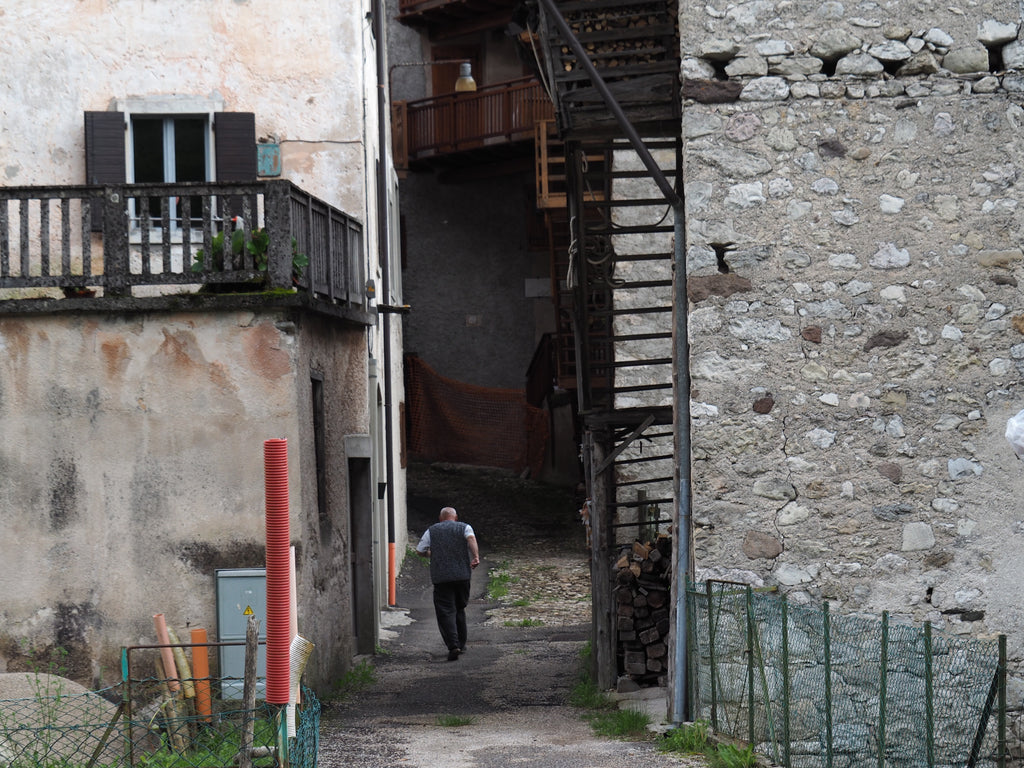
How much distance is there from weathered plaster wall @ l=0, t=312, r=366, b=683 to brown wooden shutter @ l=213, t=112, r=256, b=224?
3.96 m

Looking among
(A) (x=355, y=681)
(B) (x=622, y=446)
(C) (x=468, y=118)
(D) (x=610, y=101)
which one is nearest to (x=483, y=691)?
(A) (x=355, y=681)

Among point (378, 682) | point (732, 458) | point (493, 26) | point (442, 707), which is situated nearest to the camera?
point (732, 458)

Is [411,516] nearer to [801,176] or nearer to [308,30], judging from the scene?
[308,30]

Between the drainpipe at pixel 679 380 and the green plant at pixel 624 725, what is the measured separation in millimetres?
376

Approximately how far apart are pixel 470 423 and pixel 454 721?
15623mm

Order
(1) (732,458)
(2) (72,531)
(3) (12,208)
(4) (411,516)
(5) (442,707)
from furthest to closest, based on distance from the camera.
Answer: (4) (411,516), (3) (12,208), (5) (442,707), (2) (72,531), (1) (732,458)

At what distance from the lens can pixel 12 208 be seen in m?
13.4

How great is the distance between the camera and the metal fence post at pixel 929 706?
6.59 meters

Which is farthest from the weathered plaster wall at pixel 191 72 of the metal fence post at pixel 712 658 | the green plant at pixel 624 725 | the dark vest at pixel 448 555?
the metal fence post at pixel 712 658

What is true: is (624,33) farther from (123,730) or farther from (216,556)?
(123,730)

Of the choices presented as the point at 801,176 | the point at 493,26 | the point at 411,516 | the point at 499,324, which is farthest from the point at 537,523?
the point at 801,176

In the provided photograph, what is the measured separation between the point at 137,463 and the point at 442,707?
3.17 metres

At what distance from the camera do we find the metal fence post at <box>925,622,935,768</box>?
659 cm

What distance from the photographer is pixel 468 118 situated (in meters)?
24.1
